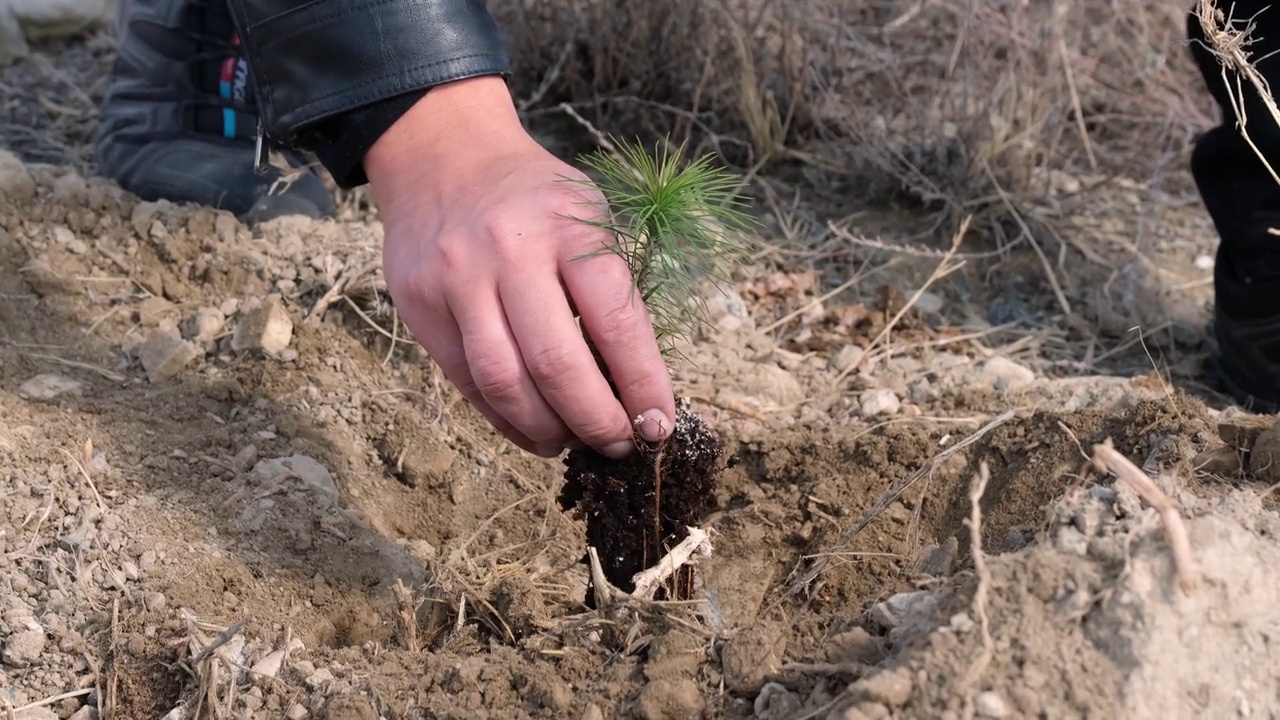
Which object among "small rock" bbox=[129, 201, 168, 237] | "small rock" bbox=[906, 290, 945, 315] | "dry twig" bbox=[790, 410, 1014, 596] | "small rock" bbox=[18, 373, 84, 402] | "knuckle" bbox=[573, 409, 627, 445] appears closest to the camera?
"knuckle" bbox=[573, 409, 627, 445]

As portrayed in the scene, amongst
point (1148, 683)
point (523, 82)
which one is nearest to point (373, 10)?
point (1148, 683)

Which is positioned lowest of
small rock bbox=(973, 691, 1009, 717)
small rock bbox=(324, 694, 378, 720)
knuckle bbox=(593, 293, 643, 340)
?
small rock bbox=(324, 694, 378, 720)

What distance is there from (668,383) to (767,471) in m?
0.70

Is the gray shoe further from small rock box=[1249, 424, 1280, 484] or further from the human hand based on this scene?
small rock box=[1249, 424, 1280, 484]

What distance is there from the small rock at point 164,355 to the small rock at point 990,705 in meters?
1.79

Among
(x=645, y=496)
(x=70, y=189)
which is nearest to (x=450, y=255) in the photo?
(x=645, y=496)

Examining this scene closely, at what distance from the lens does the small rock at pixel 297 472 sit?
209 cm

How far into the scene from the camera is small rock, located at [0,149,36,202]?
2711 mm

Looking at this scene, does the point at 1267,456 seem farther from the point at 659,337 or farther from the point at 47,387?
the point at 47,387

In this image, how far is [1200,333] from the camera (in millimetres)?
3025

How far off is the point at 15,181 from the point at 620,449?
6.16 ft

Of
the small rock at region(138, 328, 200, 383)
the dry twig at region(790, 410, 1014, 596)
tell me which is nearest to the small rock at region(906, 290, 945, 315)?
the dry twig at region(790, 410, 1014, 596)

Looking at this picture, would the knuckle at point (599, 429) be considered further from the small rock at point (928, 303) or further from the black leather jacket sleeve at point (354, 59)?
the small rock at point (928, 303)

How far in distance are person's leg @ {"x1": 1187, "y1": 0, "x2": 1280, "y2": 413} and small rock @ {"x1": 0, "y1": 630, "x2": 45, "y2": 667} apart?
97.7 inches
